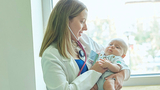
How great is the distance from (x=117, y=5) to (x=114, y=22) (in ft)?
0.59

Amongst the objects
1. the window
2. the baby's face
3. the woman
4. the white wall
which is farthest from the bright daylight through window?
the white wall

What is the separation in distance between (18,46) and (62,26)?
47 centimetres

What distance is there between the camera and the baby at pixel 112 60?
1345 mm

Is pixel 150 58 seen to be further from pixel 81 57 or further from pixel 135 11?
pixel 81 57

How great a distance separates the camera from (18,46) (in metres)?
1.53

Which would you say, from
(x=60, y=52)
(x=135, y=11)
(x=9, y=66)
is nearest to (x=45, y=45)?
(x=60, y=52)

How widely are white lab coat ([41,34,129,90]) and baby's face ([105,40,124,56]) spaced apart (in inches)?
10.2

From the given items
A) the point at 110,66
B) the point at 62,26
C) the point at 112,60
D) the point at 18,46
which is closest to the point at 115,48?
the point at 112,60

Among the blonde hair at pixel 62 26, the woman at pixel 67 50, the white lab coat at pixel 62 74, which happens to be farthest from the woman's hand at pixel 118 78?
the blonde hair at pixel 62 26

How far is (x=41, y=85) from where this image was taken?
1705 mm

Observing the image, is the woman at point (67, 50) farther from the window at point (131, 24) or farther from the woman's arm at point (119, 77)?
the window at point (131, 24)

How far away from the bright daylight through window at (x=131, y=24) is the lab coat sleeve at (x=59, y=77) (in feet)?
2.48

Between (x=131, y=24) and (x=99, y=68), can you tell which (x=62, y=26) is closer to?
(x=99, y=68)

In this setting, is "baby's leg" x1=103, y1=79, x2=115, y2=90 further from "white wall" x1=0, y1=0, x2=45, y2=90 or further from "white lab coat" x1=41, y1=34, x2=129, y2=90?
"white wall" x1=0, y1=0, x2=45, y2=90
